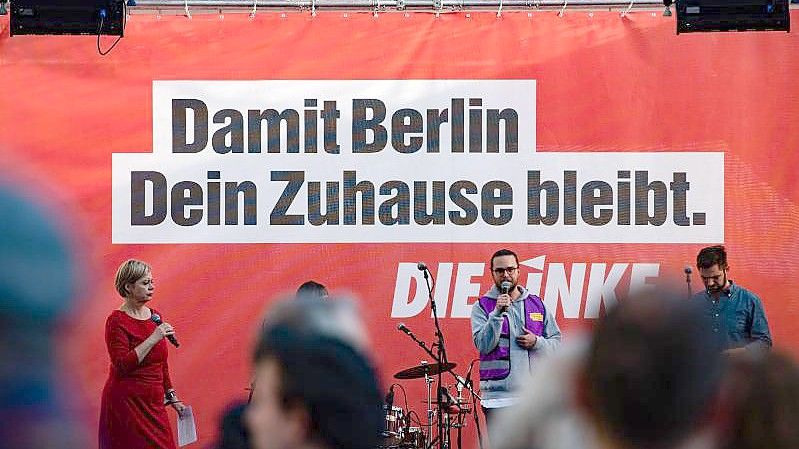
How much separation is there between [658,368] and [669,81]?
23.2ft

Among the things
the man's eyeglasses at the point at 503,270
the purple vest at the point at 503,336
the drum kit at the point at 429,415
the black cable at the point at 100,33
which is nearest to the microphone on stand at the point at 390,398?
the drum kit at the point at 429,415

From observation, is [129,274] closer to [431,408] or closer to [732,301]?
[431,408]

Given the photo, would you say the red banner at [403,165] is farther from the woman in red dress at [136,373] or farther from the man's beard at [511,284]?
the man's beard at [511,284]

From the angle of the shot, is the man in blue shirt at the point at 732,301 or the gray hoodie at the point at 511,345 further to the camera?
the man in blue shirt at the point at 732,301

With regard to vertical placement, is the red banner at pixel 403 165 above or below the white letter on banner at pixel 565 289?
above

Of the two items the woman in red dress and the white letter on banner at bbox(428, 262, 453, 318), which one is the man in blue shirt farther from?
the woman in red dress

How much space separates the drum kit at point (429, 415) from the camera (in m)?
7.94

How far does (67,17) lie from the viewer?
793 centimetres

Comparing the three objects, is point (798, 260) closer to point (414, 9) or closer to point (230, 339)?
point (414, 9)

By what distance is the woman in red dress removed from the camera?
7.66m

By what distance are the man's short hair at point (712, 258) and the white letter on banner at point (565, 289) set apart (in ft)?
2.89

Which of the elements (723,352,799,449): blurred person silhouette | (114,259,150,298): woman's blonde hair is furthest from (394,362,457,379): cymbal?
(723,352,799,449): blurred person silhouette

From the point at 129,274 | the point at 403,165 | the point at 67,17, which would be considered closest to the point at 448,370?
the point at 403,165

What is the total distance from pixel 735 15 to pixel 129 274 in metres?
4.26
